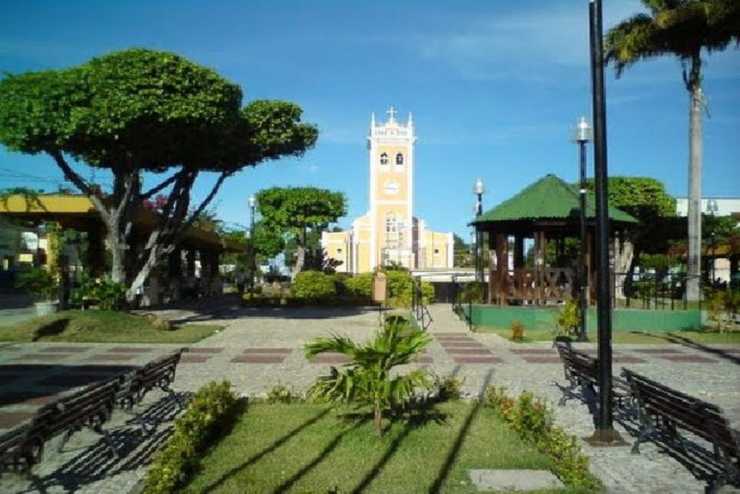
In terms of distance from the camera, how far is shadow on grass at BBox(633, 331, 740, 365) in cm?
1471

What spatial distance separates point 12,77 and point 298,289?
1655 cm

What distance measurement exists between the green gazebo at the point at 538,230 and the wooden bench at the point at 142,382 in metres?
14.0

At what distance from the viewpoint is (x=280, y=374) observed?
12.3 meters

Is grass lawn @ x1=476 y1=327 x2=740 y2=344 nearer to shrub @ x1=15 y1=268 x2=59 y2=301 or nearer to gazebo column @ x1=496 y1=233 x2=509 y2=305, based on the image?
gazebo column @ x1=496 y1=233 x2=509 y2=305

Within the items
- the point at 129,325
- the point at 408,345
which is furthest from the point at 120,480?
the point at 129,325

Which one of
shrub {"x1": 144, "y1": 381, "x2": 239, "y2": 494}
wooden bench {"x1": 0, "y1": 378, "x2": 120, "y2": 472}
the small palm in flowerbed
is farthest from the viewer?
the small palm in flowerbed

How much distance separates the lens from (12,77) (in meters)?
18.0

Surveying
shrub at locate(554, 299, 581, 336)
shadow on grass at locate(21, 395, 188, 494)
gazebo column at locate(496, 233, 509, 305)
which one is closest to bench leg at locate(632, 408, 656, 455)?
shadow on grass at locate(21, 395, 188, 494)

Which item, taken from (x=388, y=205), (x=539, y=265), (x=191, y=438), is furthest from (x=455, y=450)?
(x=388, y=205)

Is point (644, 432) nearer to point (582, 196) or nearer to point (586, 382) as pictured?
point (586, 382)

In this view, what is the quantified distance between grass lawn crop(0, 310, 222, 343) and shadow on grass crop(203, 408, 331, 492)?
31.5 ft

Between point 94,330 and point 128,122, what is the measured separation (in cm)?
534

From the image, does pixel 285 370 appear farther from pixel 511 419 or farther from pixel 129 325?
pixel 129 325

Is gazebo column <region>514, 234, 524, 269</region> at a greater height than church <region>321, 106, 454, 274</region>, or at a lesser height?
lesser
